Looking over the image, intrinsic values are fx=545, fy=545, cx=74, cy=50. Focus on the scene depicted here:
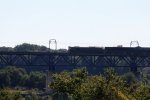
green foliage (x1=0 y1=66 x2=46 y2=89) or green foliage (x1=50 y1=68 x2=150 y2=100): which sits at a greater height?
green foliage (x1=50 y1=68 x2=150 y2=100)

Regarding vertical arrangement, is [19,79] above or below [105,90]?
below

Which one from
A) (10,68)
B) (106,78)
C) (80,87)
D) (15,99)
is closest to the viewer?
(106,78)

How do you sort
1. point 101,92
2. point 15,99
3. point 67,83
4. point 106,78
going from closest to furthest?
point 101,92
point 106,78
point 67,83
point 15,99

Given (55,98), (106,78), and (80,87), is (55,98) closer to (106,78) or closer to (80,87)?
(80,87)

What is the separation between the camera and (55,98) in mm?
66188

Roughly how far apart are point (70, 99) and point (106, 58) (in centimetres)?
8887

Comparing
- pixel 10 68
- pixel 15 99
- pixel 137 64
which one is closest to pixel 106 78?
pixel 15 99

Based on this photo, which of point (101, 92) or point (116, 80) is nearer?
point (101, 92)

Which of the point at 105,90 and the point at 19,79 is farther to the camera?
the point at 19,79

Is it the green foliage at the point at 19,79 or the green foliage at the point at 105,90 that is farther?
the green foliage at the point at 19,79

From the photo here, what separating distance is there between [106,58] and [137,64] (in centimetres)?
926

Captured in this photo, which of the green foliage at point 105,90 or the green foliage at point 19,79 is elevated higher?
the green foliage at point 105,90

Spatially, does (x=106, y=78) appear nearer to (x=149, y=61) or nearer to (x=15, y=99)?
(x=15, y=99)

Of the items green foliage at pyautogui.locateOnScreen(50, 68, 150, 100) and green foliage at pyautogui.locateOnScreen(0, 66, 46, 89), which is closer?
green foliage at pyautogui.locateOnScreen(50, 68, 150, 100)
